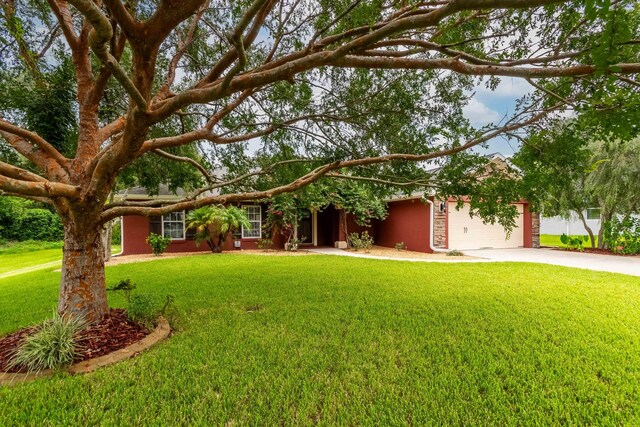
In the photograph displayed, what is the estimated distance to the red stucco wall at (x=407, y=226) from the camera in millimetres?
13453

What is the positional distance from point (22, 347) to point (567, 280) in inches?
369

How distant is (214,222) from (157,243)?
2.28 metres

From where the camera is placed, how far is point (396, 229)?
15.3 meters

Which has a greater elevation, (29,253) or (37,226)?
(37,226)

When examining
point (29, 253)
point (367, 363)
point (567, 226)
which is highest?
point (567, 226)

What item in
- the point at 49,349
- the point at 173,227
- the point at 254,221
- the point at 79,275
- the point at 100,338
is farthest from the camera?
the point at 254,221

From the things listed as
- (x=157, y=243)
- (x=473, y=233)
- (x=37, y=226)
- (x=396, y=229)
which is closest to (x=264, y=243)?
(x=157, y=243)

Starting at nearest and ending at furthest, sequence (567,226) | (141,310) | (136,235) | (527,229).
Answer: (141,310) < (136,235) < (527,229) < (567,226)

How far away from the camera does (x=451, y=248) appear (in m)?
13.3

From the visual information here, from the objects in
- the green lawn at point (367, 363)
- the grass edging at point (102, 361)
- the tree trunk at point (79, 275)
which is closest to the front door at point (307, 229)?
the green lawn at point (367, 363)

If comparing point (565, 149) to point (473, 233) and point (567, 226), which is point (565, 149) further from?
point (567, 226)

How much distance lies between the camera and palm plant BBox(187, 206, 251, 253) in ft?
39.2

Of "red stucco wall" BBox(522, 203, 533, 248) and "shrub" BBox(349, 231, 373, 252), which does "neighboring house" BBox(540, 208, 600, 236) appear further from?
"shrub" BBox(349, 231, 373, 252)

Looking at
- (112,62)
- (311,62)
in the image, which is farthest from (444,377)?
(112,62)
